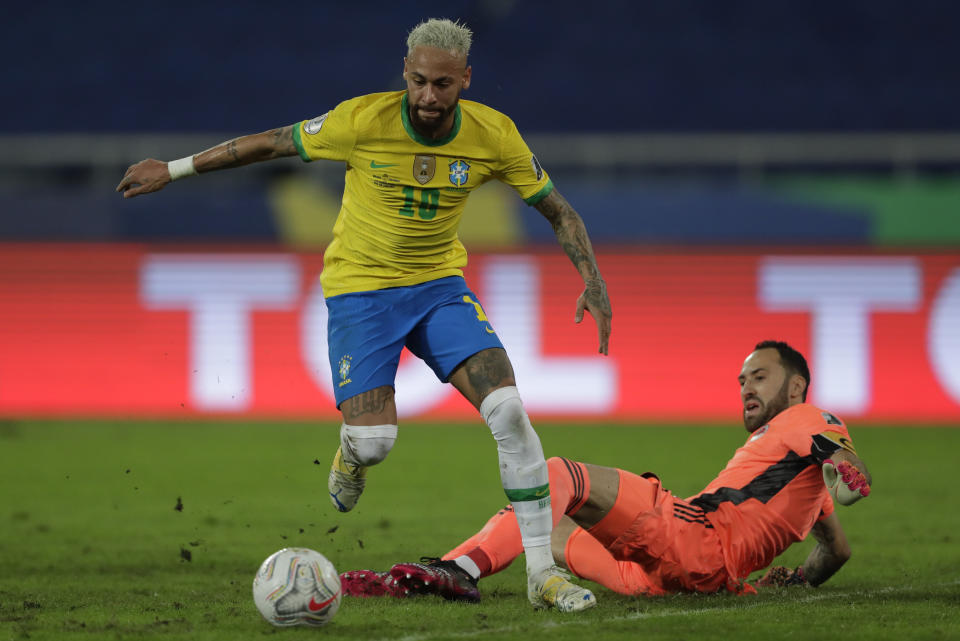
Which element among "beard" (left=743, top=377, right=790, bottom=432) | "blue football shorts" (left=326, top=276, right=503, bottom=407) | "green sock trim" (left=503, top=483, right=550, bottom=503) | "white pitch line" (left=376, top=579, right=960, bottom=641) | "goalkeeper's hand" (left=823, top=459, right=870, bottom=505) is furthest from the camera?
"beard" (left=743, top=377, right=790, bottom=432)

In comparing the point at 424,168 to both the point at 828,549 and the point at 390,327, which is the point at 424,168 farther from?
the point at 828,549

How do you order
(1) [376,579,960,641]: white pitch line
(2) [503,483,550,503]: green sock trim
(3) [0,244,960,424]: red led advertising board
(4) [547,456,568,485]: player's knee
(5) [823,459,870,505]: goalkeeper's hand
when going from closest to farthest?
(1) [376,579,960,641]: white pitch line < (5) [823,459,870,505]: goalkeeper's hand < (2) [503,483,550,503]: green sock trim < (4) [547,456,568,485]: player's knee < (3) [0,244,960,424]: red led advertising board

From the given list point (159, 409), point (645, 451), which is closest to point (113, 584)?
point (645, 451)

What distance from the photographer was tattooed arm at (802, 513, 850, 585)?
581 cm

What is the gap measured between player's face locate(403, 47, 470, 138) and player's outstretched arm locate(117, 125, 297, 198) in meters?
0.55

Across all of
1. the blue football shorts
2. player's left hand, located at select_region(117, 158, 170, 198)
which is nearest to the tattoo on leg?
the blue football shorts

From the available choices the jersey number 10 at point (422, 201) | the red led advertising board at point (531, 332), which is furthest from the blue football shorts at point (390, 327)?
the red led advertising board at point (531, 332)

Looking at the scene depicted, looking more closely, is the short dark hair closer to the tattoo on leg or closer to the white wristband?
the tattoo on leg

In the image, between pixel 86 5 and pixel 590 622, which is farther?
pixel 86 5

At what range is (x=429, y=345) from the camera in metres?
5.65

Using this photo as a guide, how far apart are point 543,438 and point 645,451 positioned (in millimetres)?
1193

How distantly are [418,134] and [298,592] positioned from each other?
1.93 meters

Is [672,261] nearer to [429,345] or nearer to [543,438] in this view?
[543,438]

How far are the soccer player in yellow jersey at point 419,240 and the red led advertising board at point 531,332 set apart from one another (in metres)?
8.81
